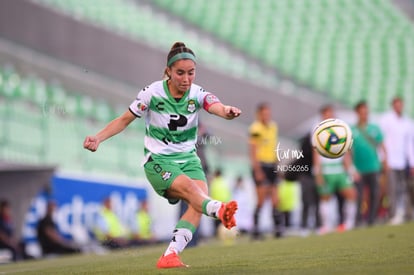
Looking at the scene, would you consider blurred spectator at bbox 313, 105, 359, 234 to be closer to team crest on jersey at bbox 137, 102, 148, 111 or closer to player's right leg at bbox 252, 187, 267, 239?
player's right leg at bbox 252, 187, 267, 239

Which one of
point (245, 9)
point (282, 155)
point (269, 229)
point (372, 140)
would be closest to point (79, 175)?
point (282, 155)

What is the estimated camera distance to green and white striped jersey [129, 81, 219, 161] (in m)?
7.54

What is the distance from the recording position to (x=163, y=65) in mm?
24422

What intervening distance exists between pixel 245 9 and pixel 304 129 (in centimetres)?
837

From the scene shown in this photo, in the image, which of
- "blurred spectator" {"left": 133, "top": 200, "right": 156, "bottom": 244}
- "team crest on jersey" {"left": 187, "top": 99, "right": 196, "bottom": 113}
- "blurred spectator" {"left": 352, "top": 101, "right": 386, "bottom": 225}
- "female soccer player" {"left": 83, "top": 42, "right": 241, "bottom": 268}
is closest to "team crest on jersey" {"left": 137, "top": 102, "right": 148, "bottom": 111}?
"female soccer player" {"left": 83, "top": 42, "right": 241, "bottom": 268}

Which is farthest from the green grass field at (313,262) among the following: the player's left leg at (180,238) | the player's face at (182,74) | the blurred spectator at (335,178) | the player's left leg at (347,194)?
the player's left leg at (347,194)

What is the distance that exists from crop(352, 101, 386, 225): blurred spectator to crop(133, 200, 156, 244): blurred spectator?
4.76 metres

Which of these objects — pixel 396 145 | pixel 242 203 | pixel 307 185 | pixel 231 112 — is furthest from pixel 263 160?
pixel 231 112

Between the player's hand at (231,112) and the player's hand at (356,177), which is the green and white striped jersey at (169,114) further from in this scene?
the player's hand at (356,177)

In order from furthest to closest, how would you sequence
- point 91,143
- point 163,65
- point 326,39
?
point 326,39
point 163,65
point 91,143

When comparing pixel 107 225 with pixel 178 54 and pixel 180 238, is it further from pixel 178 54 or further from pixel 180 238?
pixel 178 54

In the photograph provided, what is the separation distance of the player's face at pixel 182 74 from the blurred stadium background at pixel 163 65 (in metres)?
7.20

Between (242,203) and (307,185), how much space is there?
5.17 m

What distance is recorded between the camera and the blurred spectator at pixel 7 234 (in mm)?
15133
